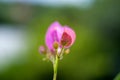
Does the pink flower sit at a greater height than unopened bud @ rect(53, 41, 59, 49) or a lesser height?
greater

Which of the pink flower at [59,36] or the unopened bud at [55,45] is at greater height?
the pink flower at [59,36]

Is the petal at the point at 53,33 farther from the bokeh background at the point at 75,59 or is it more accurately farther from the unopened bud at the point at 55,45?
the bokeh background at the point at 75,59

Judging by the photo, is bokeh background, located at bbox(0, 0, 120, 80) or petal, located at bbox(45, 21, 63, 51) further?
bokeh background, located at bbox(0, 0, 120, 80)

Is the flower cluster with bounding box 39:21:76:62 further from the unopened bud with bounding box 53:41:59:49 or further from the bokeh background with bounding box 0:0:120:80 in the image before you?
the bokeh background with bounding box 0:0:120:80

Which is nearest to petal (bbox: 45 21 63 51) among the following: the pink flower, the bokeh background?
the pink flower

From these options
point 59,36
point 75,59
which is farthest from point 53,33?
point 75,59

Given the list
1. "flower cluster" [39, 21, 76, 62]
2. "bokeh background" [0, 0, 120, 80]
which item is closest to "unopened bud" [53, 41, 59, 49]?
"flower cluster" [39, 21, 76, 62]

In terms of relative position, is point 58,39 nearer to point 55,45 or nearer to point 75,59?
point 55,45

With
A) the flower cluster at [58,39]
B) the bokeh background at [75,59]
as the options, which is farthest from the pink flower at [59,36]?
the bokeh background at [75,59]

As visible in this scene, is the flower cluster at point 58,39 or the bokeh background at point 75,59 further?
the bokeh background at point 75,59
